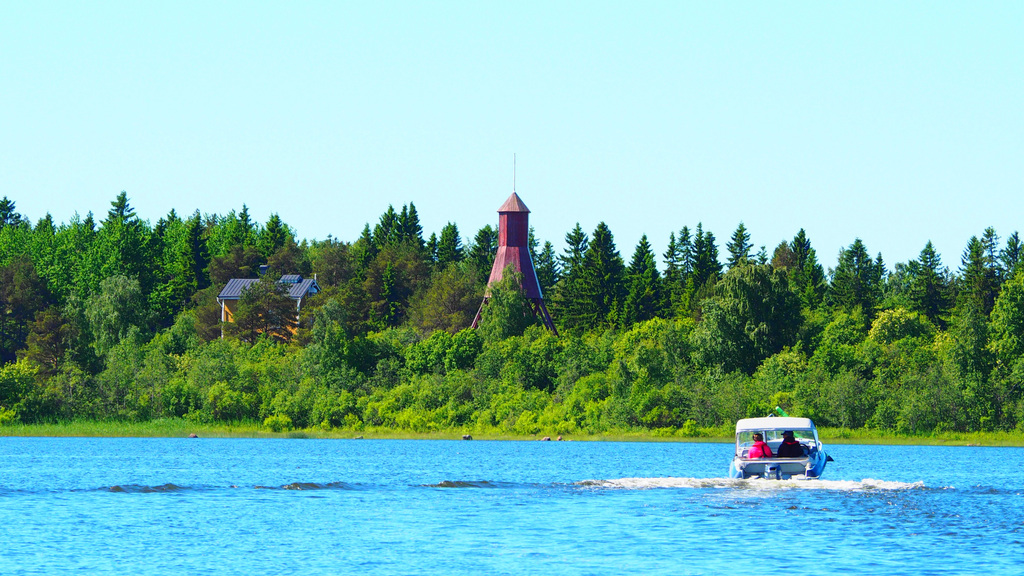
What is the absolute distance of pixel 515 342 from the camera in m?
129

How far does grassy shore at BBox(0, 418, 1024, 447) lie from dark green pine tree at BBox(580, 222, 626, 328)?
136 ft

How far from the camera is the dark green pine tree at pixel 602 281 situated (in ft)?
516

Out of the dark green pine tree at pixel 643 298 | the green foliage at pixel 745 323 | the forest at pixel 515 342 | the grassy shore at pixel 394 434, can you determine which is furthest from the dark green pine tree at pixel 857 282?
the grassy shore at pixel 394 434

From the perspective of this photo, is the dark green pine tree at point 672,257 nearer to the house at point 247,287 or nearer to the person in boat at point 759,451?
the house at point 247,287

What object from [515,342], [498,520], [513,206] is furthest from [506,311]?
[498,520]

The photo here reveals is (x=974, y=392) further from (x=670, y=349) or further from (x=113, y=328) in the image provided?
(x=113, y=328)

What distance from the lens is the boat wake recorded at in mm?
55625

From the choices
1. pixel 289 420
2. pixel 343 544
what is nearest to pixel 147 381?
pixel 289 420

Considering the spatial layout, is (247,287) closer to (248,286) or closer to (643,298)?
(248,286)

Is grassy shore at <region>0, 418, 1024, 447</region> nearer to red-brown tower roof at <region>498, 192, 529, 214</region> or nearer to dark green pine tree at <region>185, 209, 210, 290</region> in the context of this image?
red-brown tower roof at <region>498, 192, 529, 214</region>

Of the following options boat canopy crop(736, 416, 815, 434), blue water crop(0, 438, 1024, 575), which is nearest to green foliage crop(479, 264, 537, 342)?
blue water crop(0, 438, 1024, 575)

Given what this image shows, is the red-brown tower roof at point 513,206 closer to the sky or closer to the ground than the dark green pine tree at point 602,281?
closer to the sky

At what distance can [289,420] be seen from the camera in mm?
→ 123875

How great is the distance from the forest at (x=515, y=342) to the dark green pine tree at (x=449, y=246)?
34 centimetres
